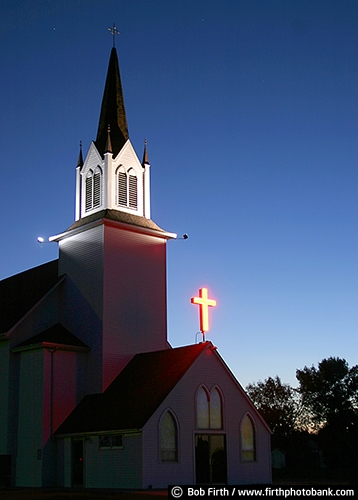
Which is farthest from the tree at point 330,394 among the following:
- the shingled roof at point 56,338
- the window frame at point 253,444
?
the shingled roof at point 56,338

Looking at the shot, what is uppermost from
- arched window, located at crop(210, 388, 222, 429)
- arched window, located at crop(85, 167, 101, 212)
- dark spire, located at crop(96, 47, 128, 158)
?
dark spire, located at crop(96, 47, 128, 158)

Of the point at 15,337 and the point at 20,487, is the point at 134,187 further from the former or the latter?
the point at 20,487

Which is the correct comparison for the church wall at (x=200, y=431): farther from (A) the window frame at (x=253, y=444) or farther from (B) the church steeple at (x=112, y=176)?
(B) the church steeple at (x=112, y=176)

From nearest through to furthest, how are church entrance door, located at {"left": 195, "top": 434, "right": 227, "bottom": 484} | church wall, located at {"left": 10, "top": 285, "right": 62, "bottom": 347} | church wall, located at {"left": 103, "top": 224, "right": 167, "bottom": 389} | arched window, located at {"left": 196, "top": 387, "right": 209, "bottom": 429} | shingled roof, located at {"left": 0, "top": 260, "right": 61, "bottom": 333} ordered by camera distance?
church entrance door, located at {"left": 195, "top": 434, "right": 227, "bottom": 484}, arched window, located at {"left": 196, "top": 387, "right": 209, "bottom": 429}, church wall, located at {"left": 103, "top": 224, "right": 167, "bottom": 389}, church wall, located at {"left": 10, "top": 285, "right": 62, "bottom": 347}, shingled roof, located at {"left": 0, "top": 260, "right": 61, "bottom": 333}

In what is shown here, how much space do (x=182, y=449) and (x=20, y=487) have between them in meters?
9.66

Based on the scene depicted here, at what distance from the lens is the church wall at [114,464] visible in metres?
31.1

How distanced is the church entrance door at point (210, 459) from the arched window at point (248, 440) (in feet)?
4.89

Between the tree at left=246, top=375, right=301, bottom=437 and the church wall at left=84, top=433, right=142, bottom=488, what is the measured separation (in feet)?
184

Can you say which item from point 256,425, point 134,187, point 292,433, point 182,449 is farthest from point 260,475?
point 292,433

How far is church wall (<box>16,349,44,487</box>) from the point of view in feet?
117

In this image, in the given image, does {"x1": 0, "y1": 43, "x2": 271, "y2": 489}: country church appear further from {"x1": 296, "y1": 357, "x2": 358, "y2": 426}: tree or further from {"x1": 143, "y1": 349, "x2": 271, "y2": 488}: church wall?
{"x1": 296, "y1": 357, "x2": 358, "y2": 426}: tree

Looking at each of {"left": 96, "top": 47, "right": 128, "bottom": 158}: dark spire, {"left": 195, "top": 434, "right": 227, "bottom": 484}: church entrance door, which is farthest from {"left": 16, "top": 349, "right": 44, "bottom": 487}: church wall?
{"left": 96, "top": 47, "right": 128, "bottom": 158}: dark spire

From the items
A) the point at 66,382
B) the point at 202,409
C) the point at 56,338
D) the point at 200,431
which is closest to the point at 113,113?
the point at 56,338

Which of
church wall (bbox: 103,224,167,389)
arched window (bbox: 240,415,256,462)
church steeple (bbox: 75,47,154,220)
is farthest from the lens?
church steeple (bbox: 75,47,154,220)
